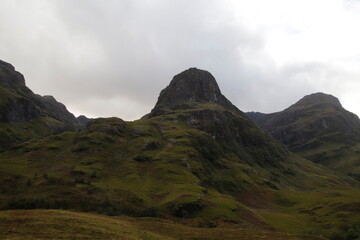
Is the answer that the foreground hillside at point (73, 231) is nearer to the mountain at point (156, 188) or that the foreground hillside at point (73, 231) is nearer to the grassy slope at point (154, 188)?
the mountain at point (156, 188)

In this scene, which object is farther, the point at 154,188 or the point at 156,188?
the point at 156,188

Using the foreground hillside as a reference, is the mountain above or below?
above

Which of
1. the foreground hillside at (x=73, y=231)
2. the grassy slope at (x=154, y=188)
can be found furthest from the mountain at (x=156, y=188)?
the foreground hillside at (x=73, y=231)

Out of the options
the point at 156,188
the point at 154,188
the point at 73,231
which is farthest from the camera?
the point at 156,188

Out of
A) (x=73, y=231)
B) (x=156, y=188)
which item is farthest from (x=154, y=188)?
(x=73, y=231)

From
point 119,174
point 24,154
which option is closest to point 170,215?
point 119,174

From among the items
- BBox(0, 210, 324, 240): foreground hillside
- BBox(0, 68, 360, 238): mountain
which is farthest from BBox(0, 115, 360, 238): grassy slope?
BBox(0, 210, 324, 240): foreground hillside

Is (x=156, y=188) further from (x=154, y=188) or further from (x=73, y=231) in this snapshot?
(x=73, y=231)

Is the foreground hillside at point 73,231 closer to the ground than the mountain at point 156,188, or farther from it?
closer to the ground

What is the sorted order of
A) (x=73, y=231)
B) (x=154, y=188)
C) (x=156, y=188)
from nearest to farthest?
(x=73, y=231), (x=154, y=188), (x=156, y=188)

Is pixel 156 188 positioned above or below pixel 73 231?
above

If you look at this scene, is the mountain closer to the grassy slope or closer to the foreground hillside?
the grassy slope

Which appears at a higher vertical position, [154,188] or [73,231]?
[154,188]

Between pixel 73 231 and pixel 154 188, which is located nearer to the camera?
pixel 73 231
